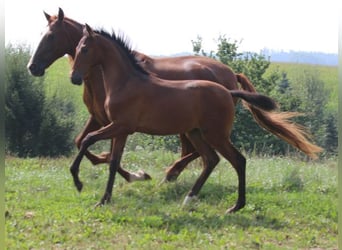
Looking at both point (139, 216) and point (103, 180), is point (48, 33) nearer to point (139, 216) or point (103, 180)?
point (103, 180)

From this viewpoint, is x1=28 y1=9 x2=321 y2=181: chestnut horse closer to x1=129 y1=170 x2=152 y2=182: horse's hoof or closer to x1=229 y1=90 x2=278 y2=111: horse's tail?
x1=129 y1=170 x2=152 y2=182: horse's hoof

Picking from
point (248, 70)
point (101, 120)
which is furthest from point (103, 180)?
point (248, 70)

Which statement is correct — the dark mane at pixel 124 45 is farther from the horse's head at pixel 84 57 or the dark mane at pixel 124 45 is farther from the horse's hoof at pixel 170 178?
the horse's hoof at pixel 170 178

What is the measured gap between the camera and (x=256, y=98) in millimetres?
7508

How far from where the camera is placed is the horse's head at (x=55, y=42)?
8.66 m

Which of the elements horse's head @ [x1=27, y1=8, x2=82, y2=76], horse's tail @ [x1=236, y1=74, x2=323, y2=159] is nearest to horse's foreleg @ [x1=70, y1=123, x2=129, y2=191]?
horse's head @ [x1=27, y1=8, x2=82, y2=76]

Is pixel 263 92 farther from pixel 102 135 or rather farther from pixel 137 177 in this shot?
pixel 102 135

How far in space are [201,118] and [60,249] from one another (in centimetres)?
244

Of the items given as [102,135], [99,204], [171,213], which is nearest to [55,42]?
[102,135]

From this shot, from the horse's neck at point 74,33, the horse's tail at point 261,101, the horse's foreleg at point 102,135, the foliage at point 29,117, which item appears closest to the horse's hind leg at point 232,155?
the horse's tail at point 261,101

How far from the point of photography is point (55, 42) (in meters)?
8.67

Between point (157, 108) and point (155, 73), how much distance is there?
157cm

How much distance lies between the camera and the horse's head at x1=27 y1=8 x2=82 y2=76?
8656mm

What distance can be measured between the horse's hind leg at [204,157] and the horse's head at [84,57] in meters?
1.50
